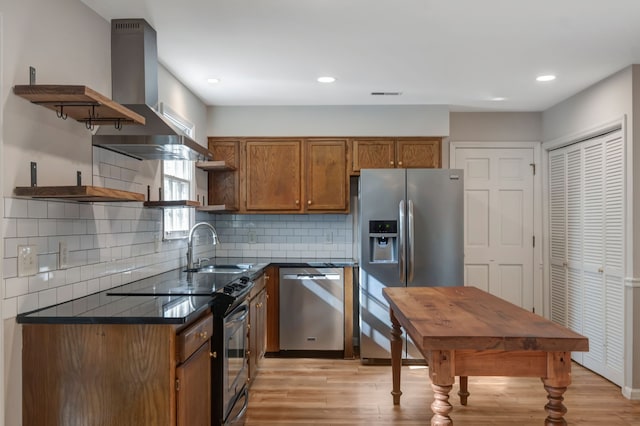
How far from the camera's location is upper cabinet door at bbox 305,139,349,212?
4.61 metres

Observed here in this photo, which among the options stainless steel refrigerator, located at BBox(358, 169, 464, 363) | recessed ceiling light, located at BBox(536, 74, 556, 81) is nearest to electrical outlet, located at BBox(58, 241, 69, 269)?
stainless steel refrigerator, located at BBox(358, 169, 464, 363)

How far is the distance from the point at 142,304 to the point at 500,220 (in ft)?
13.2

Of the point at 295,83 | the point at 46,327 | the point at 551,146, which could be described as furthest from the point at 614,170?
the point at 46,327

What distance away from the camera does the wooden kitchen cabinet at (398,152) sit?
182 inches

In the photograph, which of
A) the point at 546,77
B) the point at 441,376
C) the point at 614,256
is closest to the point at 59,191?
the point at 441,376

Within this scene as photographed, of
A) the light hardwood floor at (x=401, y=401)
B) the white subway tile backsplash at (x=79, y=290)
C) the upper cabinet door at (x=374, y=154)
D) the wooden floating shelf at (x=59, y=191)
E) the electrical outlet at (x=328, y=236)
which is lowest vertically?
the light hardwood floor at (x=401, y=401)

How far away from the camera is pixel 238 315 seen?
2711 mm

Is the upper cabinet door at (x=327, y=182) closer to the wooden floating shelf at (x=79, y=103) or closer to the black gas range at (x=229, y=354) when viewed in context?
the black gas range at (x=229, y=354)

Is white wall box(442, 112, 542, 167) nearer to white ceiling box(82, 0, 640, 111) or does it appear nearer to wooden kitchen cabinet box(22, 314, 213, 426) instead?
white ceiling box(82, 0, 640, 111)

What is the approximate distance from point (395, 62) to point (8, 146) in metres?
2.54

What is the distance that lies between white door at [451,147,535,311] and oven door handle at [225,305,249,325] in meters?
2.89

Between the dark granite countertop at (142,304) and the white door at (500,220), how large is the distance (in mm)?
3000

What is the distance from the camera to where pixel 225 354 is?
2.40 metres

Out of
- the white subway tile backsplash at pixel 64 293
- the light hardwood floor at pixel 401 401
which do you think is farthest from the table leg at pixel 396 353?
the white subway tile backsplash at pixel 64 293
